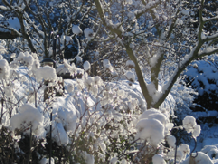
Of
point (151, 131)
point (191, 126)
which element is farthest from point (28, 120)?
point (191, 126)

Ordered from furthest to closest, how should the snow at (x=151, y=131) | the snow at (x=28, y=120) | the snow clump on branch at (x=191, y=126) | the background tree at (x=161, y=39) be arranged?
the background tree at (x=161, y=39), the snow clump on branch at (x=191, y=126), the snow at (x=28, y=120), the snow at (x=151, y=131)

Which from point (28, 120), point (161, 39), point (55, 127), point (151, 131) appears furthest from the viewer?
point (161, 39)

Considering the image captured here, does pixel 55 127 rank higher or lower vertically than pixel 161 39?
lower

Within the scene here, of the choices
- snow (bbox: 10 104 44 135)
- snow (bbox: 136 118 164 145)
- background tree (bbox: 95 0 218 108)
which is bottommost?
snow (bbox: 136 118 164 145)

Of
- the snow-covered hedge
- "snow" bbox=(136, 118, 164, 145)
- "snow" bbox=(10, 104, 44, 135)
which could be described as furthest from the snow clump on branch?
"snow" bbox=(10, 104, 44, 135)

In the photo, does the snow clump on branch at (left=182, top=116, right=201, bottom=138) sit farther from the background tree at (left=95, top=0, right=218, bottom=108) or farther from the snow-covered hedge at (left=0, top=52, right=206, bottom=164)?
the background tree at (left=95, top=0, right=218, bottom=108)

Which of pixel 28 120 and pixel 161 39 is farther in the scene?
pixel 161 39

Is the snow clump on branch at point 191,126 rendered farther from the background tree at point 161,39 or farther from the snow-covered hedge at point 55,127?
the background tree at point 161,39

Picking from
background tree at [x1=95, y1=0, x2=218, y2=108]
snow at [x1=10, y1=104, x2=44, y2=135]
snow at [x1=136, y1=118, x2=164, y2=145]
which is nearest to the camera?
snow at [x1=136, y1=118, x2=164, y2=145]

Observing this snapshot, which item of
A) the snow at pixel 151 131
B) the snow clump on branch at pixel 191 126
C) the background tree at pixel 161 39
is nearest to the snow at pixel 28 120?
the snow at pixel 151 131

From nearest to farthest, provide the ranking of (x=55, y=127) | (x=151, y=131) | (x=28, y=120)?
(x=151, y=131) < (x=28, y=120) < (x=55, y=127)

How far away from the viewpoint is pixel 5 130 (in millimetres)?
1683

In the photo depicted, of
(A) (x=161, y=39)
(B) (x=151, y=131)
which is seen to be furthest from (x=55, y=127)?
(A) (x=161, y=39)

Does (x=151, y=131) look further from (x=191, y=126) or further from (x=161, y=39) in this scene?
(x=161, y=39)
